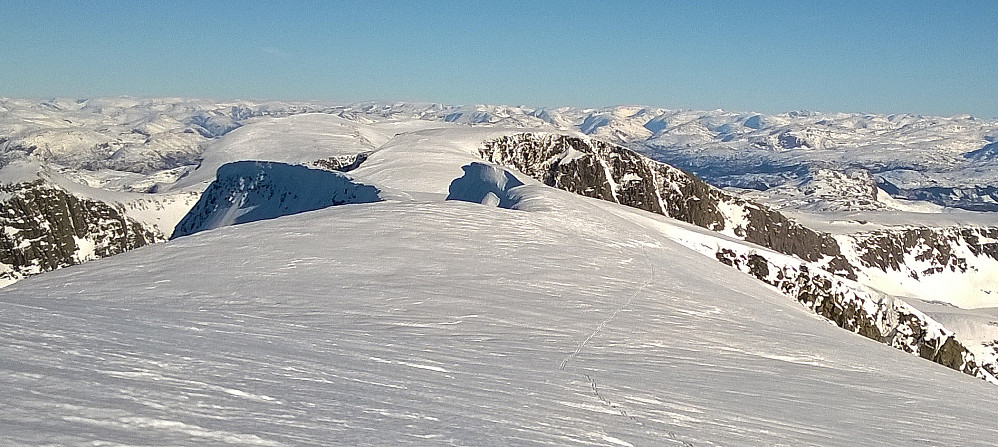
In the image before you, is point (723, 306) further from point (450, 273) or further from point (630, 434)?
point (630, 434)

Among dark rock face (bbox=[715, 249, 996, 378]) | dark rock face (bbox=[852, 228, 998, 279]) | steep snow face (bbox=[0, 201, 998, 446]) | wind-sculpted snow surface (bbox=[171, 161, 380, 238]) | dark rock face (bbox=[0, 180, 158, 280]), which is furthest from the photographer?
dark rock face (bbox=[852, 228, 998, 279])

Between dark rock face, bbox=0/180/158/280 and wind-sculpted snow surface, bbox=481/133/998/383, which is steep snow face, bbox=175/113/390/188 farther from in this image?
dark rock face, bbox=0/180/158/280

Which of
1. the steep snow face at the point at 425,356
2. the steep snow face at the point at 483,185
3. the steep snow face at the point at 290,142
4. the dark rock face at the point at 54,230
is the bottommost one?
the dark rock face at the point at 54,230

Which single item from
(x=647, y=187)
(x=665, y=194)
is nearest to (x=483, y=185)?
(x=647, y=187)

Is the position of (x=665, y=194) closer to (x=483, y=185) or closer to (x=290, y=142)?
(x=483, y=185)

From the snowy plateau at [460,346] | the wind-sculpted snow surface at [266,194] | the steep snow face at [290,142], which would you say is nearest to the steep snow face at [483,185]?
the wind-sculpted snow surface at [266,194]

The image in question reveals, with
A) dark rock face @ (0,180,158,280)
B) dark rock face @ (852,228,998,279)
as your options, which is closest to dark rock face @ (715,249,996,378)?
dark rock face @ (0,180,158,280)

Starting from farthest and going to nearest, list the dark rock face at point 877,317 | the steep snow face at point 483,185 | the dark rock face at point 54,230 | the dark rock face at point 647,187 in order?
the dark rock face at point 647,187, the dark rock face at point 54,230, the steep snow face at point 483,185, the dark rock face at point 877,317

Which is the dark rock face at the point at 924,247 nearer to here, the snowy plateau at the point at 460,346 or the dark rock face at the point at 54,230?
the snowy plateau at the point at 460,346
